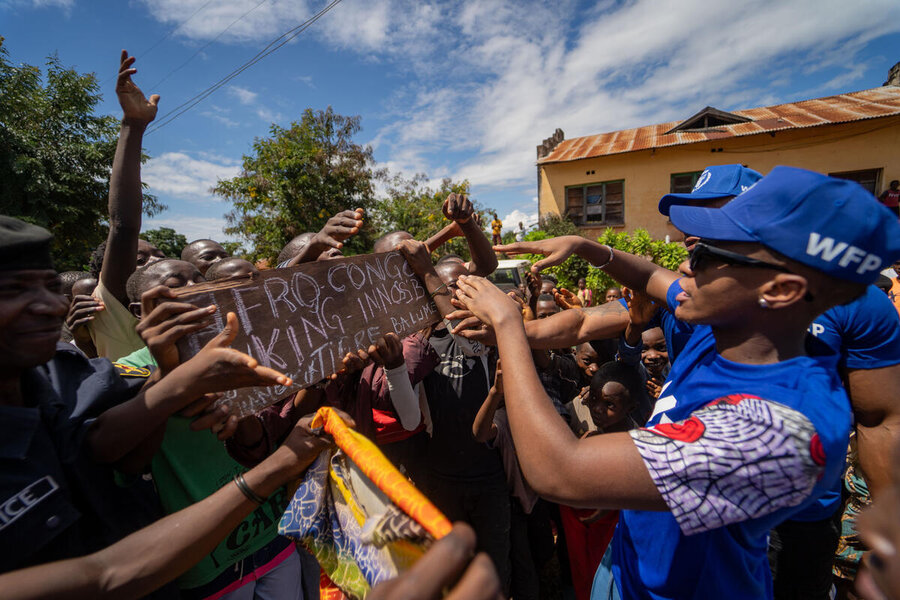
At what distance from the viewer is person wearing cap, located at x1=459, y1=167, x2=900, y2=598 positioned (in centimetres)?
91

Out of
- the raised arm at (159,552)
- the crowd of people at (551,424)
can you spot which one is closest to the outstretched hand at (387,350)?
the crowd of people at (551,424)

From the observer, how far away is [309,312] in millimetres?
1611

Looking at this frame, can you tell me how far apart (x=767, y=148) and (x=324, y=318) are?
59.4 feet

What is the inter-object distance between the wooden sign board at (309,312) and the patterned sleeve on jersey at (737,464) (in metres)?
1.21

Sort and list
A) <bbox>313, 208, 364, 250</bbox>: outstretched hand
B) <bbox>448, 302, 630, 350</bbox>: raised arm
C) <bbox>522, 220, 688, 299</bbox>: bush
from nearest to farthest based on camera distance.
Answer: <bbox>448, 302, 630, 350</bbox>: raised arm < <bbox>313, 208, 364, 250</bbox>: outstretched hand < <bbox>522, 220, 688, 299</bbox>: bush

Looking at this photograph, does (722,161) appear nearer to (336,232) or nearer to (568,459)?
(336,232)

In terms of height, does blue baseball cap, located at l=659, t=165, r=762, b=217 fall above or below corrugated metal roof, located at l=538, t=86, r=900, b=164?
below

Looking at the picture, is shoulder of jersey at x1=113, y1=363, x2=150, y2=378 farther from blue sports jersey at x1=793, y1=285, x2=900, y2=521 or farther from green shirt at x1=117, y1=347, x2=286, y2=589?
blue sports jersey at x1=793, y1=285, x2=900, y2=521

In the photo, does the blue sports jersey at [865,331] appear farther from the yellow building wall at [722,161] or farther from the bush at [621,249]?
the yellow building wall at [722,161]

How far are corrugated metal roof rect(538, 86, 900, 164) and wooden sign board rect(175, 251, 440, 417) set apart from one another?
15.8 m

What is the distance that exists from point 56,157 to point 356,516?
53.7 feet

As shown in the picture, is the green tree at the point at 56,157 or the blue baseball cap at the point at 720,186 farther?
the green tree at the point at 56,157

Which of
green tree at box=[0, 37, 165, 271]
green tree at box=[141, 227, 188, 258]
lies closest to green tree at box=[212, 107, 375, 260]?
green tree at box=[0, 37, 165, 271]

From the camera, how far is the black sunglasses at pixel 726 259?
41.5 inches
